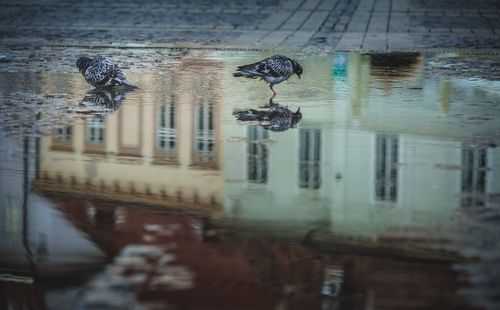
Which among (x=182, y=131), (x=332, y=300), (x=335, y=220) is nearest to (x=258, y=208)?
(x=335, y=220)

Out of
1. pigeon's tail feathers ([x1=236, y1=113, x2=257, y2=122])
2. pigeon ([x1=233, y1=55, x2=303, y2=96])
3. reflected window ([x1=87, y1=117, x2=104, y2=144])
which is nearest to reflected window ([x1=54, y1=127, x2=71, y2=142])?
reflected window ([x1=87, y1=117, x2=104, y2=144])

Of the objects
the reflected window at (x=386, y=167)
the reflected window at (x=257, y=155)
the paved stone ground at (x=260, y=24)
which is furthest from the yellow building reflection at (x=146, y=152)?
the paved stone ground at (x=260, y=24)

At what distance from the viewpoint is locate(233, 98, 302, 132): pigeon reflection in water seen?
11.1m

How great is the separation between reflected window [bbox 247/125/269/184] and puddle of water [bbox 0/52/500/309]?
1.1 inches

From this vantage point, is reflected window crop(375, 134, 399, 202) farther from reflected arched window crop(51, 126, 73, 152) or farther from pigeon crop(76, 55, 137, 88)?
pigeon crop(76, 55, 137, 88)

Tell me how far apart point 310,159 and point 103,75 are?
4853 mm

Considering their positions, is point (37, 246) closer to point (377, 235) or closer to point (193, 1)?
point (377, 235)

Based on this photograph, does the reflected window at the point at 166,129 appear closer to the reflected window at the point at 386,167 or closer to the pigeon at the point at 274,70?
the pigeon at the point at 274,70

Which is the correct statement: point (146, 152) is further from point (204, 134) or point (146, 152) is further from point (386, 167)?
point (386, 167)

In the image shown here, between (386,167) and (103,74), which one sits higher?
(103,74)

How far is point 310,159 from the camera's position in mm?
9398

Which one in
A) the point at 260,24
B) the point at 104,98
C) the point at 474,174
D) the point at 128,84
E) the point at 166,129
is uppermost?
the point at 260,24

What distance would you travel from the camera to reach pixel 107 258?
6375mm

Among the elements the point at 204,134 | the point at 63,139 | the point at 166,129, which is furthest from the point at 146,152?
the point at 166,129
